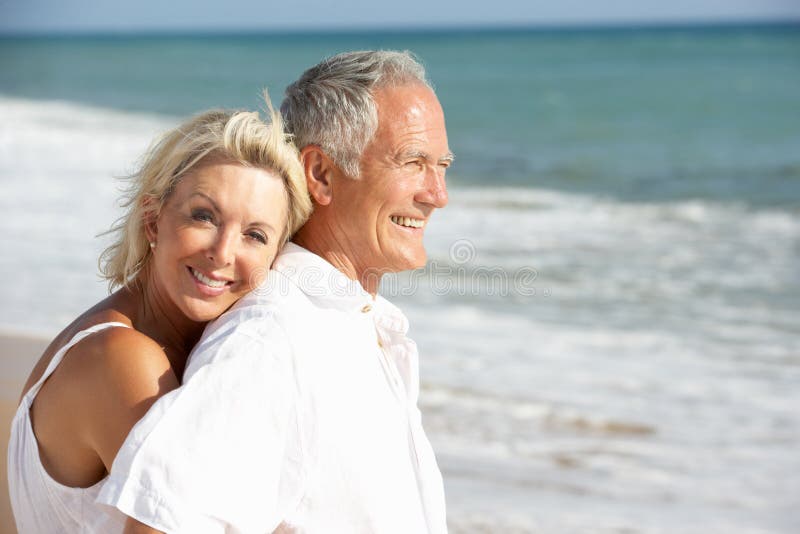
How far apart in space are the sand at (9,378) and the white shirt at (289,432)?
135 cm

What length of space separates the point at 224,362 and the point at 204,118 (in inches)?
21.7

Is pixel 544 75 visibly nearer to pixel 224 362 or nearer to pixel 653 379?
pixel 653 379

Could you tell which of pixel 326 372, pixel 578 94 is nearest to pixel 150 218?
pixel 326 372

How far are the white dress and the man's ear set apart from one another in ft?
2.00

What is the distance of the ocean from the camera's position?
4.79 m

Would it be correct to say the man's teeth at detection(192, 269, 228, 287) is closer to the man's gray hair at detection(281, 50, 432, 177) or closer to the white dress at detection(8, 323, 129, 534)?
the white dress at detection(8, 323, 129, 534)

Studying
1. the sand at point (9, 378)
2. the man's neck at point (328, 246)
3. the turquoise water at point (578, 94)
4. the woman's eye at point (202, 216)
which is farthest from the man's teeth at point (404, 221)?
the turquoise water at point (578, 94)

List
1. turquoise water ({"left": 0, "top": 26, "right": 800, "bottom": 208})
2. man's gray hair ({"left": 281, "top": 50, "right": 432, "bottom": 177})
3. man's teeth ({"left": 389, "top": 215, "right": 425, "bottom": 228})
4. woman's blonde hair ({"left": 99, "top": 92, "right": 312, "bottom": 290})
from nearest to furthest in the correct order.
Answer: woman's blonde hair ({"left": 99, "top": 92, "right": 312, "bottom": 290}), man's gray hair ({"left": 281, "top": 50, "right": 432, "bottom": 177}), man's teeth ({"left": 389, "top": 215, "right": 425, "bottom": 228}), turquoise water ({"left": 0, "top": 26, "right": 800, "bottom": 208})

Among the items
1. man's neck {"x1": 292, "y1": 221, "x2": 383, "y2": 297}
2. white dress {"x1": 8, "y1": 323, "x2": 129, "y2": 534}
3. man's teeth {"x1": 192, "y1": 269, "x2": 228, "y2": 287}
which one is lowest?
white dress {"x1": 8, "y1": 323, "x2": 129, "y2": 534}

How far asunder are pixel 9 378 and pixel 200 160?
1712 millimetres

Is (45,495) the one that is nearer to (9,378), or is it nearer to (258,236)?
(258,236)

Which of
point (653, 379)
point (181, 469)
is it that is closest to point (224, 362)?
point (181, 469)

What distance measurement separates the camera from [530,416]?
5484 millimetres

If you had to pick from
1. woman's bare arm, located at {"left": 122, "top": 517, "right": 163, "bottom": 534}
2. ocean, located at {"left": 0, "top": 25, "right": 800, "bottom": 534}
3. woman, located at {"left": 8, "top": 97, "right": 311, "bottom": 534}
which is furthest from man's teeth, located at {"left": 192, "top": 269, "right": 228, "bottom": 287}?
ocean, located at {"left": 0, "top": 25, "right": 800, "bottom": 534}
